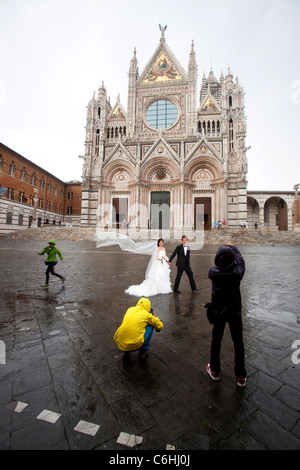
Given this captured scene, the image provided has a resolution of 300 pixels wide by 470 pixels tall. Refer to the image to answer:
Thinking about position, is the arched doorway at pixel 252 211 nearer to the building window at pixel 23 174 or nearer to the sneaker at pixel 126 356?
the building window at pixel 23 174

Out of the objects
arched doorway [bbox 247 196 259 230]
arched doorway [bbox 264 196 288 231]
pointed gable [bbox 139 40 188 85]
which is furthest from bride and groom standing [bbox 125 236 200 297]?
arched doorway [bbox 264 196 288 231]

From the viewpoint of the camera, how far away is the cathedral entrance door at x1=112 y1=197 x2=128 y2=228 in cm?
2748

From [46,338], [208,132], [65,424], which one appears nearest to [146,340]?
[65,424]

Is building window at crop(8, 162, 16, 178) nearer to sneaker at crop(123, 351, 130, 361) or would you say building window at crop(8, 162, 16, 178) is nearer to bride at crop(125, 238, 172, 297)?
bride at crop(125, 238, 172, 297)

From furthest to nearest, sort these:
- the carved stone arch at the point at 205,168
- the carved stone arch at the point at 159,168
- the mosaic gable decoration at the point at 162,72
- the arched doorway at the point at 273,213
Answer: the arched doorway at the point at 273,213, the mosaic gable decoration at the point at 162,72, the carved stone arch at the point at 159,168, the carved stone arch at the point at 205,168

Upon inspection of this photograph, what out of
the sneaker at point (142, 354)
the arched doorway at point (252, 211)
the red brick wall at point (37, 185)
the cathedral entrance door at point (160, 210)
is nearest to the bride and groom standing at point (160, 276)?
the sneaker at point (142, 354)

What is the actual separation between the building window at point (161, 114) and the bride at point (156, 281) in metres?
28.0

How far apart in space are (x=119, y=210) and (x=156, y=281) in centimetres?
2342

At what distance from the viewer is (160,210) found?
26938 millimetres

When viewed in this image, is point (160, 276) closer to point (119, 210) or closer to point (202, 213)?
point (202, 213)

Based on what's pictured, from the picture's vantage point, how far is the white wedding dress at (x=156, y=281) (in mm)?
4918

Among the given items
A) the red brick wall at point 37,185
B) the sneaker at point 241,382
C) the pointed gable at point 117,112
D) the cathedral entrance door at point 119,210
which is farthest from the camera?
the pointed gable at point 117,112

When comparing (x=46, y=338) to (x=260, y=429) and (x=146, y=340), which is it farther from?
(x=260, y=429)

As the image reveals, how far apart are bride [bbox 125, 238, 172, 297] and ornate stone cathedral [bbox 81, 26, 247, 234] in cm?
1918
